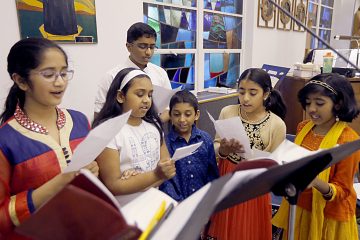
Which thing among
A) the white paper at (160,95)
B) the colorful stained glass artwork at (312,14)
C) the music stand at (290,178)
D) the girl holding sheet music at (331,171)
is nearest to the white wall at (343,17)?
the colorful stained glass artwork at (312,14)

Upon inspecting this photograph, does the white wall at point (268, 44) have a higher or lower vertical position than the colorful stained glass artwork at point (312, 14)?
lower

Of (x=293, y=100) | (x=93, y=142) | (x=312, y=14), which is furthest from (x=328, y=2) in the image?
(x=93, y=142)

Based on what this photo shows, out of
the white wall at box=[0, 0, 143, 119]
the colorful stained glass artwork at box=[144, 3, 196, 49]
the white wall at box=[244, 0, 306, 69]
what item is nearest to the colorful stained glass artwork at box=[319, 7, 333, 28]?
the white wall at box=[244, 0, 306, 69]

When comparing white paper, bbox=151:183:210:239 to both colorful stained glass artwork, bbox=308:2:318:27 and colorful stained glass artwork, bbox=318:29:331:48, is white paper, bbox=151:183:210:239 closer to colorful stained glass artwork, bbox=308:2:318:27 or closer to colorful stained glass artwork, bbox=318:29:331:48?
colorful stained glass artwork, bbox=308:2:318:27

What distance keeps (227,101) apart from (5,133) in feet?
9.09

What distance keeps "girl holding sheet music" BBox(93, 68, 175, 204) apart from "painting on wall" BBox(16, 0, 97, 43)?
90cm

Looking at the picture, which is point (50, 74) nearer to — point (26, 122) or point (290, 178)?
point (26, 122)

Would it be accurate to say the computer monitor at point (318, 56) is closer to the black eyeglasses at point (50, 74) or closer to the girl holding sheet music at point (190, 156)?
the girl holding sheet music at point (190, 156)

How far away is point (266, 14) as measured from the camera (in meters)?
4.23

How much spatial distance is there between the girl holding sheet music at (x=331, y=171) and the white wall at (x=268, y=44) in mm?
3024

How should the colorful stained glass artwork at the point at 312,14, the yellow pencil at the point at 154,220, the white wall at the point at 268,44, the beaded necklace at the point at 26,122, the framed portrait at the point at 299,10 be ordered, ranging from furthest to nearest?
the colorful stained glass artwork at the point at 312,14
the framed portrait at the point at 299,10
the white wall at the point at 268,44
the beaded necklace at the point at 26,122
the yellow pencil at the point at 154,220

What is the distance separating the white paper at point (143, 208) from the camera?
500 mm

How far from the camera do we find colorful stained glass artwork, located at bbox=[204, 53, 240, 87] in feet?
12.3

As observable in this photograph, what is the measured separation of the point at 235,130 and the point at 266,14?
356 cm
